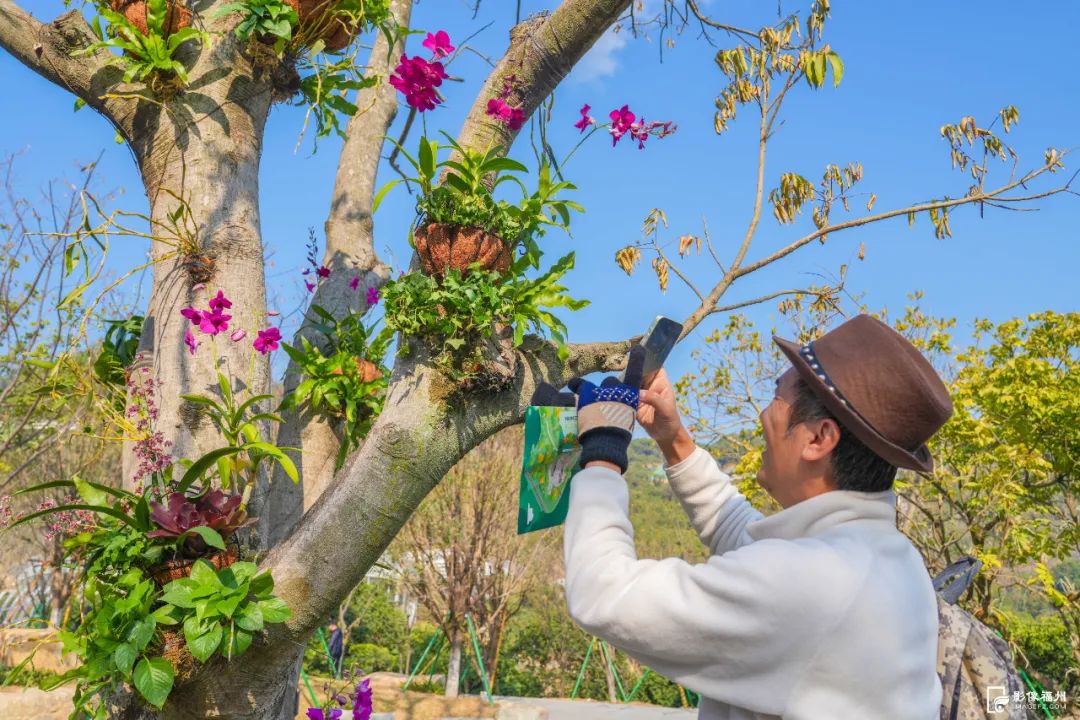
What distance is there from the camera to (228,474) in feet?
6.93

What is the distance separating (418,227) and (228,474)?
2.69 ft

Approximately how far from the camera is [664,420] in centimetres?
169

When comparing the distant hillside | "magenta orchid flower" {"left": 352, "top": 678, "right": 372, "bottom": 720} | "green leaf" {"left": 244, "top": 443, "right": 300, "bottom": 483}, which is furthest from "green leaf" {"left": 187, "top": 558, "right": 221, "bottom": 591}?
the distant hillside

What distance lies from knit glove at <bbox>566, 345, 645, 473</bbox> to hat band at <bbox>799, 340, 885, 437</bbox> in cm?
29

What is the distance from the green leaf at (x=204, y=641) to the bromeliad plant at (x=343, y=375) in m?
0.99

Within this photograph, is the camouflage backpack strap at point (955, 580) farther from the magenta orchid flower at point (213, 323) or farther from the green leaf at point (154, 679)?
the magenta orchid flower at point (213, 323)

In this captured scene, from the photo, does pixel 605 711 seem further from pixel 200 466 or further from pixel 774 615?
pixel 774 615

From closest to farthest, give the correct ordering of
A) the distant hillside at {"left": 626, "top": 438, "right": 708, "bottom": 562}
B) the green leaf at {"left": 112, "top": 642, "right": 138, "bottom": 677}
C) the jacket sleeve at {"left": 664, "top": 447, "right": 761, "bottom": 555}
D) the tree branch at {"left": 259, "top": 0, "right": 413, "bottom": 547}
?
the jacket sleeve at {"left": 664, "top": 447, "right": 761, "bottom": 555}
the green leaf at {"left": 112, "top": 642, "right": 138, "bottom": 677}
the tree branch at {"left": 259, "top": 0, "right": 413, "bottom": 547}
the distant hillside at {"left": 626, "top": 438, "right": 708, "bottom": 562}

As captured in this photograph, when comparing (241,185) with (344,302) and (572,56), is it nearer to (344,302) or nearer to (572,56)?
(344,302)

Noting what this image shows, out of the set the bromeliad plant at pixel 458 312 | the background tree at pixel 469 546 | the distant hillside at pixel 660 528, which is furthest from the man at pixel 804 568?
the background tree at pixel 469 546

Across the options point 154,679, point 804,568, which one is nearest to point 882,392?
point 804,568

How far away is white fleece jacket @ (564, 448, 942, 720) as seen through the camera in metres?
1.17

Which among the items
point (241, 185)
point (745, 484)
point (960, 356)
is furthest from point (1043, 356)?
point (241, 185)

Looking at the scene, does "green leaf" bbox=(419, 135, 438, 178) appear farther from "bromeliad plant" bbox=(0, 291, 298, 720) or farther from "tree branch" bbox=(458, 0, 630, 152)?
"bromeliad plant" bbox=(0, 291, 298, 720)
